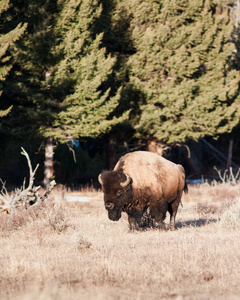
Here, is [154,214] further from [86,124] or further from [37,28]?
[37,28]

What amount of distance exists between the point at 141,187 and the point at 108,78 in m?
12.9

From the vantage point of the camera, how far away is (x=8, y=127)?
1862cm

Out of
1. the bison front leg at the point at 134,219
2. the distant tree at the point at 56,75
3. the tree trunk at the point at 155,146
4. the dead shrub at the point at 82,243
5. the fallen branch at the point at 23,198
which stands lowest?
the tree trunk at the point at 155,146

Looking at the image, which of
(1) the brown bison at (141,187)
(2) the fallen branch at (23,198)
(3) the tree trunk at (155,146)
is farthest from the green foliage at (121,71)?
(1) the brown bison at (141,187)

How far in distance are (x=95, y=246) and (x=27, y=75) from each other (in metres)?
12.7

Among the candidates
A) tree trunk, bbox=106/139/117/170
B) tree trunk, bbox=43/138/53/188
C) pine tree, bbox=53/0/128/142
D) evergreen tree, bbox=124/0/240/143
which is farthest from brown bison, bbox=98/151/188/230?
tree trunk, bbox=106/139/117/170

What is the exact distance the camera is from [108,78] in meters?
21.8

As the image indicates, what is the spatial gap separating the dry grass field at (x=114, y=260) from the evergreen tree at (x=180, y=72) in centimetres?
1150

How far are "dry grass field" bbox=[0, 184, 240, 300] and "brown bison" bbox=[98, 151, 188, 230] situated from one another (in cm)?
49

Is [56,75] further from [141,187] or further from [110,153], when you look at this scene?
[141,187]

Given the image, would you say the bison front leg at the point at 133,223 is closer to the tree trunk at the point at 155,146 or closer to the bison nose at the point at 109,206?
the bison nose at the point at 109,206

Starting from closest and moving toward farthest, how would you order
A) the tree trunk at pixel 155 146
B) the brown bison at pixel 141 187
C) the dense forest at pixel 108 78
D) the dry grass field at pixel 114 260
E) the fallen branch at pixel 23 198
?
the dry grass field at pixel 114 260, the brown bison at pixel 141 187, the fallen branch at pixel 23 198, the dense forest at pixel 108 78, the tree trunk at pixel 155 146

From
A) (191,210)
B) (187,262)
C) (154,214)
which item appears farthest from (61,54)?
(187,262)

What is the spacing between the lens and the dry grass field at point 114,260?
214 inches
